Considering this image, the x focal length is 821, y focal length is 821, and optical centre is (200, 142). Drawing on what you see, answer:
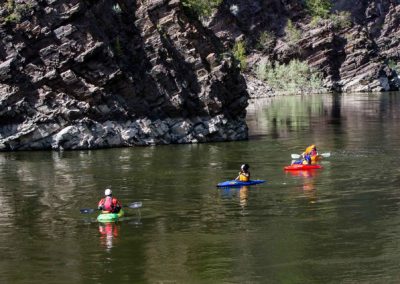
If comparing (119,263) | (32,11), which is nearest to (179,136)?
(32,11)

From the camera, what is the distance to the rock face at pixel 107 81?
7412cm

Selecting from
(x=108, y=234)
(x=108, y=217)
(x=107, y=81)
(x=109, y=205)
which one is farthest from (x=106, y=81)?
(x=108, y=234)

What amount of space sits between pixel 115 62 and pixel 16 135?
11712mm

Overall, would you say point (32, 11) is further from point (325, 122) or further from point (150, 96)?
point (325, 122)

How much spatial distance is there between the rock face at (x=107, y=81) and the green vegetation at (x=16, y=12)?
15cm

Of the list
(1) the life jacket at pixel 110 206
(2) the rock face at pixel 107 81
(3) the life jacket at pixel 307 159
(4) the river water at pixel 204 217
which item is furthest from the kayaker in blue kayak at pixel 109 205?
(2) the rock face at pixel 107 81

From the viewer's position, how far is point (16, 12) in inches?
3002

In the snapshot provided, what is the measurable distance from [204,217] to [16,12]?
3997 cm

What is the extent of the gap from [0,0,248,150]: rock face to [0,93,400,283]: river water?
290 centimetres

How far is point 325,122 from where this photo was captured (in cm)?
10256

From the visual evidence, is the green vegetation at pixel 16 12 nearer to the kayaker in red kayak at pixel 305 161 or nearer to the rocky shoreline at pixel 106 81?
the rocky shoreline at pixel 106 81

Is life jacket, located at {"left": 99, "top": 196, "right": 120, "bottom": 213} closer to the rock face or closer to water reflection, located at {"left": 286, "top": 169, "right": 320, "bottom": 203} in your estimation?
water reflection, located at {"left": 286, "top": 169, "right": 320, "bottom": 203}

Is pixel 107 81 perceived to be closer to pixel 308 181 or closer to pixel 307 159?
pixel 307 159

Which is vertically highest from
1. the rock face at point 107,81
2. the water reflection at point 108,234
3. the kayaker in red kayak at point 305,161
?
the rock face at point 107,81
